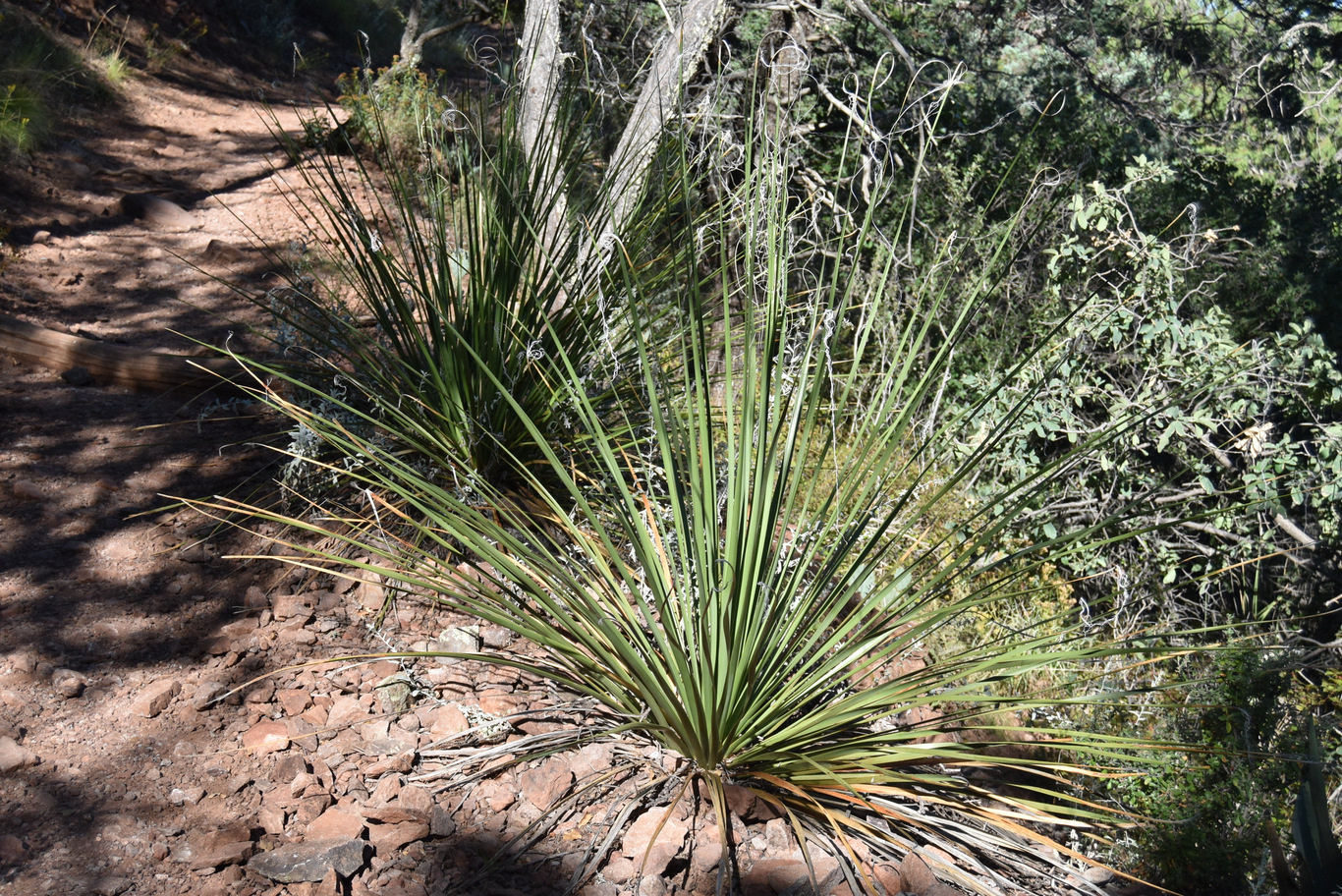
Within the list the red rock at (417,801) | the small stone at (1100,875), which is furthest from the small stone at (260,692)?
the small stone at (1100,875)

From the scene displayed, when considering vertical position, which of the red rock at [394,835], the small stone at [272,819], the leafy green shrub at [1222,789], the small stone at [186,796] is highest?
the leafy green shrub at [1222,789]

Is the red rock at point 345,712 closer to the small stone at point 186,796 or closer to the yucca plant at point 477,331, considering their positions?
the small stone at point 186,796

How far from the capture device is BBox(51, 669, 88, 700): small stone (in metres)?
2.32

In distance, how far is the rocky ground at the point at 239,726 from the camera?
6.35 feet

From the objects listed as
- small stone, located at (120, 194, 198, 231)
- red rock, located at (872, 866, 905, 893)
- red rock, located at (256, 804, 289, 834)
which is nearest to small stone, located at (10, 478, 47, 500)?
red rock, located at (256, 804, 289, 834)

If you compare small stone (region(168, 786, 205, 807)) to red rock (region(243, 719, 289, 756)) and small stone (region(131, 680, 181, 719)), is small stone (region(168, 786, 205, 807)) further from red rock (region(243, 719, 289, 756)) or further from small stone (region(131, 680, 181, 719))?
small stone (region(131, 680, 181, 719))

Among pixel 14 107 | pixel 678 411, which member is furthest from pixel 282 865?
pixel 14 107

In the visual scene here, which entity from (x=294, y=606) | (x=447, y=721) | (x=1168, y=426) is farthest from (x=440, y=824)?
(x=1168, y=426)

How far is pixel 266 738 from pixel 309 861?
0.46 metres

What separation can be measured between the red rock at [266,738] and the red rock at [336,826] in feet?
0.92

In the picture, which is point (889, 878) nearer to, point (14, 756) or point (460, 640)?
point (460, 640)

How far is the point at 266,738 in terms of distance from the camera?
7.38ft

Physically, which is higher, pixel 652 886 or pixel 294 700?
pixel 652 886

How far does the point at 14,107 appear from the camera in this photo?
5645 mm
